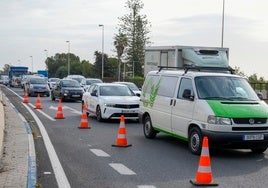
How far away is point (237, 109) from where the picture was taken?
417 inches

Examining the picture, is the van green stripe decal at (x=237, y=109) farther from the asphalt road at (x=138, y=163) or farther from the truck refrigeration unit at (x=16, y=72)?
the truck refrigeration unit at (x=16, y=72)

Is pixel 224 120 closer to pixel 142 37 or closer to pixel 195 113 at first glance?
pixel 195 113

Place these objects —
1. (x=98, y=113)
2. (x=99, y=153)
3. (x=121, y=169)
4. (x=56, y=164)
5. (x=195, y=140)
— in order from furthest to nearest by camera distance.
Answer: (x=98, y=113), (x=99, y=153), (x=195, y=140), (x=56, y=164), (x=121, y=169)

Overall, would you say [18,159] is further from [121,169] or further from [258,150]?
[258,150]

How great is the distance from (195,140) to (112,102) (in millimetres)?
7606

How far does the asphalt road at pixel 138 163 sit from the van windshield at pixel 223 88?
1.38m

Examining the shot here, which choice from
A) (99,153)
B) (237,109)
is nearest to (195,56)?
(237,109)

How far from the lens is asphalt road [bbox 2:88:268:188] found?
8.21m

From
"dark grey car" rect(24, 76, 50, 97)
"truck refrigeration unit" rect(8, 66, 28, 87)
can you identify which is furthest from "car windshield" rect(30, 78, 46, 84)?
"truck refrigeration unit" rect(8, 66, 28, 87)

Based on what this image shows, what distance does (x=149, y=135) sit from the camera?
547 inches

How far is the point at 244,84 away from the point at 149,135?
11.1ft

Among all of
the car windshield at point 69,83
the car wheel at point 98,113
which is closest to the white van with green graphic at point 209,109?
the car wheel at point 98,113

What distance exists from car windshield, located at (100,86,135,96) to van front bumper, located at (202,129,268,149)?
909 centimetres

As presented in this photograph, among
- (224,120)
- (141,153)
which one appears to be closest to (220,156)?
(224,120)
